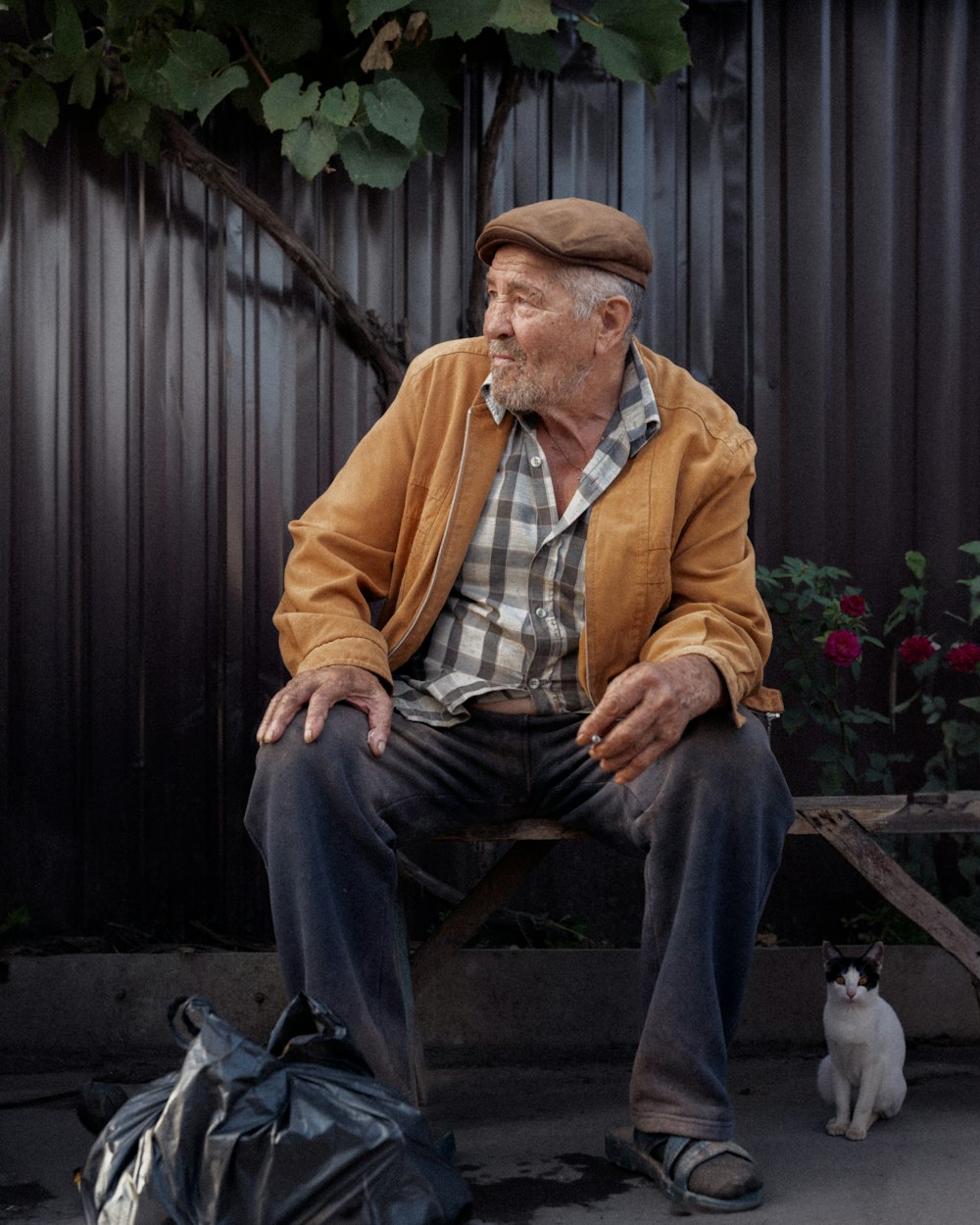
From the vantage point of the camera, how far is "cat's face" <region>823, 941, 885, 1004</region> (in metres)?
2.83

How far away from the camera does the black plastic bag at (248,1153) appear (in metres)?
1.93

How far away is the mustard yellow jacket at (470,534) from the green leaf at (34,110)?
55.2 inches

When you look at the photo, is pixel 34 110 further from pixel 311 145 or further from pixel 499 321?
pixel 499 321

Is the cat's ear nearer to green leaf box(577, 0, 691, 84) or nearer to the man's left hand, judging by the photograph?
the man's left hand

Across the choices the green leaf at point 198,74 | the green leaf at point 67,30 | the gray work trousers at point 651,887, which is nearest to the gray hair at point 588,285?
the gray work trousers at point 651,887

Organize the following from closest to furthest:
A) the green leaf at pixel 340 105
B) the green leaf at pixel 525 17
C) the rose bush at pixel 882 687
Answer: the green leaf at pixel 525 17 → the green leaf at pixel 340 105 → the rose bush at pixel 882 687

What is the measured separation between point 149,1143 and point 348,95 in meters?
2.50

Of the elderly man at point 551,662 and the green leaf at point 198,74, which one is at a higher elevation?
the green leaf at point 198,74

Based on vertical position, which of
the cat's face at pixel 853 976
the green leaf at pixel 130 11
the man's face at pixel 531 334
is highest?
the green leaf at pixel 130 11

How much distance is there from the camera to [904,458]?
3900 mm

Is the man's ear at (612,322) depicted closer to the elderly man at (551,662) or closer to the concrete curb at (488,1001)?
the elderly man at (551,662)

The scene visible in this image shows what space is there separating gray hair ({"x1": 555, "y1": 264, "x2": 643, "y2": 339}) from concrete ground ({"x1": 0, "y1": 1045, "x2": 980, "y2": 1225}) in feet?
5.44

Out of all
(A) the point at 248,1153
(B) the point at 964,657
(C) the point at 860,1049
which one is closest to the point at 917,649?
(B) the point at 964,657

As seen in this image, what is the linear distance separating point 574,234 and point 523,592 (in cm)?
71
